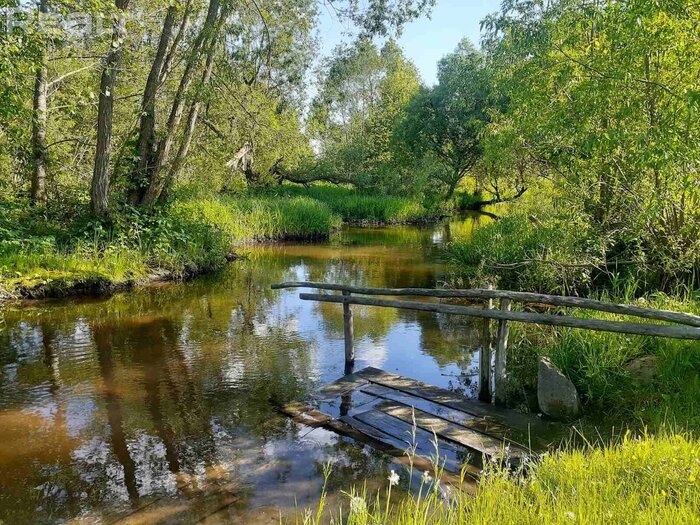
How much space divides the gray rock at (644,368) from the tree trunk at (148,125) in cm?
1300

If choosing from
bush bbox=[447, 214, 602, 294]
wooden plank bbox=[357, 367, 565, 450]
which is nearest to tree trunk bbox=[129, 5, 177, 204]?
bush bbox=[447, 214, 602, 294]

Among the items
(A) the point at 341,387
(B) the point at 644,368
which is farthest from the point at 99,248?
(B) the point at 644,368

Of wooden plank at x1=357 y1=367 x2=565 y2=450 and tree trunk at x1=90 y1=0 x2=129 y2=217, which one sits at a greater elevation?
tree trunk at x1=90 y1=0 x2=129 y2=217

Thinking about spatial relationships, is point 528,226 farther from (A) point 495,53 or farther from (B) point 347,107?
(B) point 347,107

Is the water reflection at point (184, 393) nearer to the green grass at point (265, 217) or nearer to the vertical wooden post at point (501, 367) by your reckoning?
the vertical wooden post at point (501, 367)

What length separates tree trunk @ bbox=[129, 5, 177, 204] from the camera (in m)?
14.3

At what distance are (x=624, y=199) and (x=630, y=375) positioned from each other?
4.33m

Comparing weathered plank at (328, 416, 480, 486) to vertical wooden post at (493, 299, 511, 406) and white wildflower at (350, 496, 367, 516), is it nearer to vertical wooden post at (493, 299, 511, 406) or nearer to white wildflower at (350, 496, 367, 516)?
vertical wooden post at (493, 299, 511, 406)

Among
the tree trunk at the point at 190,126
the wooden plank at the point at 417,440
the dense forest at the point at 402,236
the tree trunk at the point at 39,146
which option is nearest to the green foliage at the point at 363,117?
the tree trunk at the point at 190,126

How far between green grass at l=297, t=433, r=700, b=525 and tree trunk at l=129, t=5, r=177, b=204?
1369 cm

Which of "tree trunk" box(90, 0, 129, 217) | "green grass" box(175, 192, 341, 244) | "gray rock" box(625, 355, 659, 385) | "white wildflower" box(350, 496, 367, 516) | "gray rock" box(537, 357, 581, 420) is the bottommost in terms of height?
"gray rock" box(537, 357, 581, 420)

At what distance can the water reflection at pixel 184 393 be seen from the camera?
4715 mm

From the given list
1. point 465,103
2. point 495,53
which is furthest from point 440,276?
point 465,103

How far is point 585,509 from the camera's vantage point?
2992 millimetres
